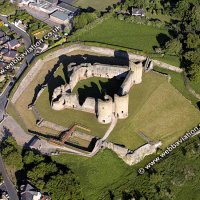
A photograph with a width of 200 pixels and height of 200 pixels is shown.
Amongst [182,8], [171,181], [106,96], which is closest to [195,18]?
[182,8]

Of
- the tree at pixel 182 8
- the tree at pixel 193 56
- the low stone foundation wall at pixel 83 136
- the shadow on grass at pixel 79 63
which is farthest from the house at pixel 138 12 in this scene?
the low stone foundation wall at pixel 83 136

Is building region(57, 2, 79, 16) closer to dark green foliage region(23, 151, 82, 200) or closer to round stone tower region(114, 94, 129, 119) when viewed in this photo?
round stone tower region(114, 94, 129, 119)

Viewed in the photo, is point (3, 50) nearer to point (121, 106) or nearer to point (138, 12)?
point (138, 12)

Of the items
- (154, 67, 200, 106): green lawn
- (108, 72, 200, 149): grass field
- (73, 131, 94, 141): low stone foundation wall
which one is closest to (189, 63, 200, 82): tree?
(154, 67, 200, 106): green lawn

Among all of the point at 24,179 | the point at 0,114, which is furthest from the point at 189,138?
the point at 0,114

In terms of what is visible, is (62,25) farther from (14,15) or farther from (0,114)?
(0,114)
